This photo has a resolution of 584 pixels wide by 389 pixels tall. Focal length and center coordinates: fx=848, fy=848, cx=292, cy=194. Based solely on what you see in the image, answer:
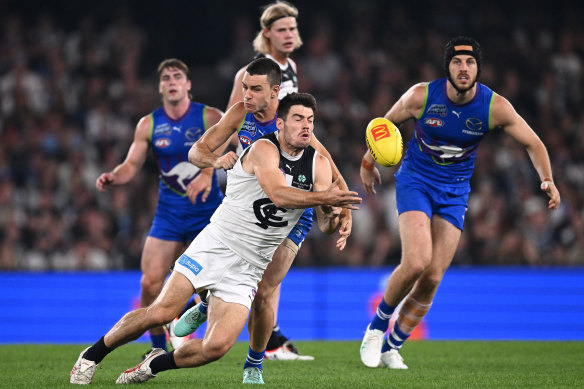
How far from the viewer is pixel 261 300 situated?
19.4 ft

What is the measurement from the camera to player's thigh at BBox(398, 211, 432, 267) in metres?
6.60

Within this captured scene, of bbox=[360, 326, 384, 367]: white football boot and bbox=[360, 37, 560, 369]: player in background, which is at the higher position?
bbox=[360, 37, 560, 369]: player in background

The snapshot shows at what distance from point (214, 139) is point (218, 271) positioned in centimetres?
115

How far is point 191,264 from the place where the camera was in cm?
550

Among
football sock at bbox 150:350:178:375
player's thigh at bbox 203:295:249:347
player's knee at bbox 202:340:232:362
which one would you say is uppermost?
player's thigh at bbox 203:295:249:347

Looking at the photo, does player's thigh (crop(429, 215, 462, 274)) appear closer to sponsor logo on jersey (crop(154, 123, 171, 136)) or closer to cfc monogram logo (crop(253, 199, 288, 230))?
cfc monogram logo (crop(253, 199, 288, 230))

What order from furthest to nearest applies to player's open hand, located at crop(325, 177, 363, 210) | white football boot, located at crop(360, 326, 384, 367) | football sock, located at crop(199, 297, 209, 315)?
white football boot, located at crop(360, 326, 384, 367)
football sock, located at crop(199, 297, 209, 315)
player's open hand, located at crop(325, 177, 363, 210)

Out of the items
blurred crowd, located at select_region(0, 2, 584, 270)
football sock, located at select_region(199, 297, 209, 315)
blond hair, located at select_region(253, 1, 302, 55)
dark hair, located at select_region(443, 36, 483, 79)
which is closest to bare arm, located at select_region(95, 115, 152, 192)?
blond hair, located at select_region(253, 1, 302, 55)

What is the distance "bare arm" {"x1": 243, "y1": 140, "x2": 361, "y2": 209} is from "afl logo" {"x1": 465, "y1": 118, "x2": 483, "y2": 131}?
1.72 m

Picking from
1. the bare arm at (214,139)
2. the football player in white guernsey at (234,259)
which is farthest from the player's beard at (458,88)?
the bare arm at (214,139)

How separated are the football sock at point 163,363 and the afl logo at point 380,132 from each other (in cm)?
221

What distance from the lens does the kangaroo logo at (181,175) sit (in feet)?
25.1

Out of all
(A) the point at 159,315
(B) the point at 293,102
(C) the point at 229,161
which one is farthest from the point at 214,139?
(A) the point at 159,315

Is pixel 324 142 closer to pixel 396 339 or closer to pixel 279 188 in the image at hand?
pixel 396 339
